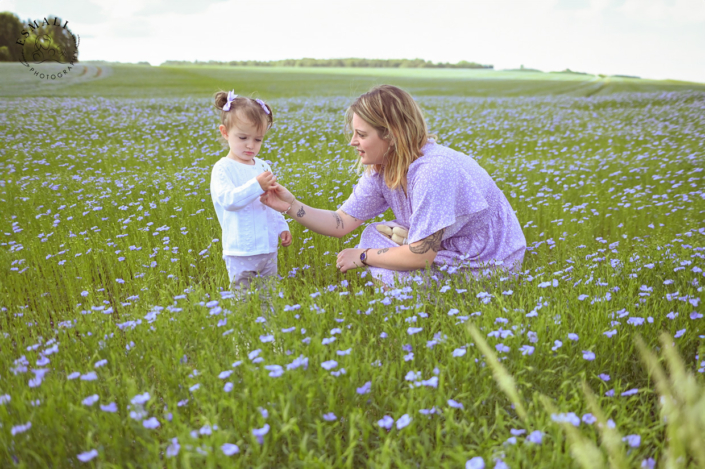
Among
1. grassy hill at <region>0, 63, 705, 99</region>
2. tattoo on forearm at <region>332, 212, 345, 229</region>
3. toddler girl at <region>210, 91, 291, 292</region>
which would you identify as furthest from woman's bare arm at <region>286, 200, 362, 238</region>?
grassy hill at <region>0, 63, 705, 99</region>

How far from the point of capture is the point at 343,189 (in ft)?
19.8

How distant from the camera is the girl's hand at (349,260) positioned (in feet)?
12.5

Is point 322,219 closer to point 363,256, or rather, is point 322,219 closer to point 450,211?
point 363,256

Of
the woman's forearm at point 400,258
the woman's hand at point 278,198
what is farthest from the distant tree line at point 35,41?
the woman's forearm at point 400,258

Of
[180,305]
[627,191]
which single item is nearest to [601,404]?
[180,305]

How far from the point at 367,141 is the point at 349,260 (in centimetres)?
Result: 96

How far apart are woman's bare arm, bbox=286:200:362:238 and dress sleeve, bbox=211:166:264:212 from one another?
19.0 inches

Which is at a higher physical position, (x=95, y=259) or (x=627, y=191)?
(x=627, y=191)

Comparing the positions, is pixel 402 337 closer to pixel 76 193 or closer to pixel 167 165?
pixel 76 193

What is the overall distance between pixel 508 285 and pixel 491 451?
1.63 m

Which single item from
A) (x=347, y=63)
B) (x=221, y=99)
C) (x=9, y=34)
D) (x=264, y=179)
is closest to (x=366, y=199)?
(x=264, y=179)

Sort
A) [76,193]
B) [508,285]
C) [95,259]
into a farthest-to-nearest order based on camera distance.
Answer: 1. [76,193]
2. [95,259]
3. [508,285]

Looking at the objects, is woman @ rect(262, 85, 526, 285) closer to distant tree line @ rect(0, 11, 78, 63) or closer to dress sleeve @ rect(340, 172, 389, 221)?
dress sleeve @ rect(340, 172, 389, 221)

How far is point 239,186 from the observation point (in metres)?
3.26
